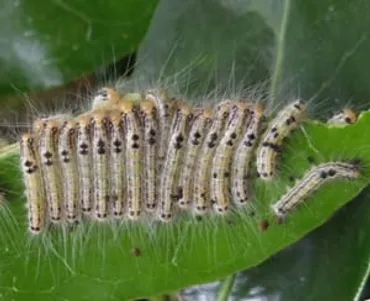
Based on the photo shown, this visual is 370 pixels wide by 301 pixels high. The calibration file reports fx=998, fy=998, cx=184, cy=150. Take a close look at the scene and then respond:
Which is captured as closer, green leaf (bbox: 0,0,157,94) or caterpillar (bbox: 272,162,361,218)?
caterpillar (bbox: 272,162,361,218)

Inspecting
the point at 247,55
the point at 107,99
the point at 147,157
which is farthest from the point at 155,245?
the point at 247,55

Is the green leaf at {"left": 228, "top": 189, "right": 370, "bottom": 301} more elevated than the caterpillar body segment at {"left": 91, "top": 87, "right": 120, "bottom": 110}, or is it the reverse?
the caterpillar body segment at {"left": 91, "top": 87, "right": 120, "bottom": 110}

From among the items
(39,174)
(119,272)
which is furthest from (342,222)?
(39,174)

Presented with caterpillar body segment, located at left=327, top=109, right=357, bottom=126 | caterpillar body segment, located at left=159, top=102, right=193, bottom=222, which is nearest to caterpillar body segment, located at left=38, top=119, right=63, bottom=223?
caterpillar body segment, located at left=159, top=102, right=193, bottom=222

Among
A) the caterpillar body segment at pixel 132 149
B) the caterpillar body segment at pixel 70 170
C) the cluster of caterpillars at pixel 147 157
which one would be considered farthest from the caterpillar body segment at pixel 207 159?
the caterpillar body segment at pixel 70 170

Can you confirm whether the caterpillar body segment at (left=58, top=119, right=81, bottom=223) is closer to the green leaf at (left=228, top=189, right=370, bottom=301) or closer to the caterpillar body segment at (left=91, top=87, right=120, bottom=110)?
the caterpillar body segment at (left=91, top=87, right=120, bottom=110)

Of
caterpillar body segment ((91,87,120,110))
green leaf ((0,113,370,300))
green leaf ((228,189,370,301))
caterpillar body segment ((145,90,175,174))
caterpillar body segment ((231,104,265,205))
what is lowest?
green leaf ((228,189,370,301))
